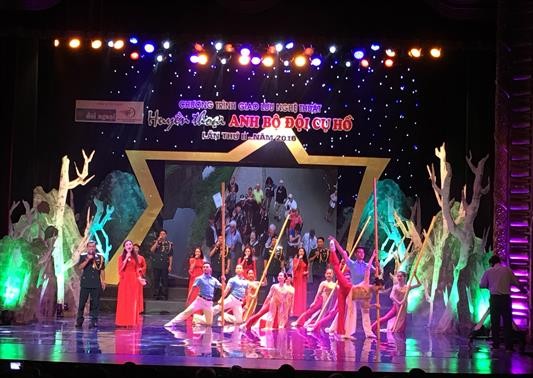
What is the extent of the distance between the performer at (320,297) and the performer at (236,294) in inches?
33.3

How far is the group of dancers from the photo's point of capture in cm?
1027

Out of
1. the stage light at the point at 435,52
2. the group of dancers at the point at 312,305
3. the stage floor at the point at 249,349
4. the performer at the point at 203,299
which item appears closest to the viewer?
the stage floor at the point at 249,349

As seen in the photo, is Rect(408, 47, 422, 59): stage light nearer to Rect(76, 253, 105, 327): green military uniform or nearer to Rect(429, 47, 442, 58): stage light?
Rect(429, 47, 442, 58): stage light

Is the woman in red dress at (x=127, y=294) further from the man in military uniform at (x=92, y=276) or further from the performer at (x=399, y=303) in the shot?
the performer at (x=399, y=303)

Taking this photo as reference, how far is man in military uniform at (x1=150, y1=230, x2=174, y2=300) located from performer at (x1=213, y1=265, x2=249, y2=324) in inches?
60.4

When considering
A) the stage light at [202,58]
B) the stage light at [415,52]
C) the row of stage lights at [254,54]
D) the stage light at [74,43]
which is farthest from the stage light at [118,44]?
the stage light at [415,52]

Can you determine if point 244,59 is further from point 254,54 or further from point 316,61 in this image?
point 316,61

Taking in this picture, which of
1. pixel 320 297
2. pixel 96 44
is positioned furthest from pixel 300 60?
pixel 320 297

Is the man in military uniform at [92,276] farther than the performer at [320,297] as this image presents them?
No

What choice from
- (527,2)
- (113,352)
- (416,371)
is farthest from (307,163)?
(416,371)

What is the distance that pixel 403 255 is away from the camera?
12680 millimetres

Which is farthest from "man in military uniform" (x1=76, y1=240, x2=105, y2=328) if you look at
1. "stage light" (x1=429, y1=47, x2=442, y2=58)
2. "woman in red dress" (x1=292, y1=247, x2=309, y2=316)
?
"stage light" (x1=429, y1=47, x2=442, y2=58)

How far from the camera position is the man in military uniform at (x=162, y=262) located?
1289 cm

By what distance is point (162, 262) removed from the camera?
1291cm
